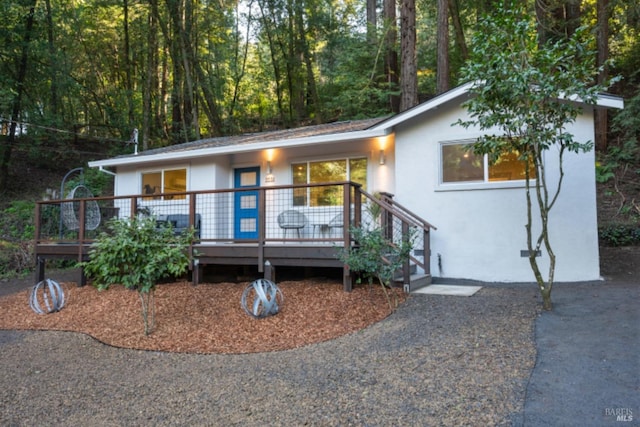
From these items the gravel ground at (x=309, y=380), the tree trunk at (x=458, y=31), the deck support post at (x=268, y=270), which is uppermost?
the tree trunk at (x=458, y=31)

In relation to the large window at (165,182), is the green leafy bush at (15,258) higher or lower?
lower

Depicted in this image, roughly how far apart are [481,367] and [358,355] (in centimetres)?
Result: 112

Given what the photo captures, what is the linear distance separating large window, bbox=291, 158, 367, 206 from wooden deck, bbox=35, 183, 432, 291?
0.51ft

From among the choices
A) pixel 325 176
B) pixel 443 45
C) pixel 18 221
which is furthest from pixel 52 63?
pixel 443 45

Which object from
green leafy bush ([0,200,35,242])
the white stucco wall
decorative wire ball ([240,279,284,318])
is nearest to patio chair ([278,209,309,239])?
the white stucco wall

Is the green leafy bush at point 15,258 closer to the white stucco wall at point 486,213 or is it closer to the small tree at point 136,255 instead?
the small tree at point 136,255

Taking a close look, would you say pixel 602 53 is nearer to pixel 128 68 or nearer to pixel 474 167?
pixel 474 167

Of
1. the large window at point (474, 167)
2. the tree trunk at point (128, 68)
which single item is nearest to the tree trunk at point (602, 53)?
the large window at point (474, 167)

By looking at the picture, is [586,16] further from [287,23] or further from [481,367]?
[481,367]

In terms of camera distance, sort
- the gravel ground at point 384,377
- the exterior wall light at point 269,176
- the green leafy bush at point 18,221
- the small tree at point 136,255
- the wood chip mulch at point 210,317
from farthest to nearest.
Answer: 1. the green leafy bush at point 18,221
2. the exterior wall light at point 269,176
3. the small tree at point 136,255
4. the wood chip mulch at point 210,317
5. the gravel ground at point 384,377

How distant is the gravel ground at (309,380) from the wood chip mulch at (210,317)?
1.01 ft

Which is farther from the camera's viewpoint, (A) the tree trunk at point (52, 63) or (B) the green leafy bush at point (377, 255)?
(A) the tree trunk at point (52, 63)

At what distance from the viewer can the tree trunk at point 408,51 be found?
34.7ft

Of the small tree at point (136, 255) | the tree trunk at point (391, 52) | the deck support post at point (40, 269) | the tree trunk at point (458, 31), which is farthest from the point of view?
the tree trunk at point (458, 31)
